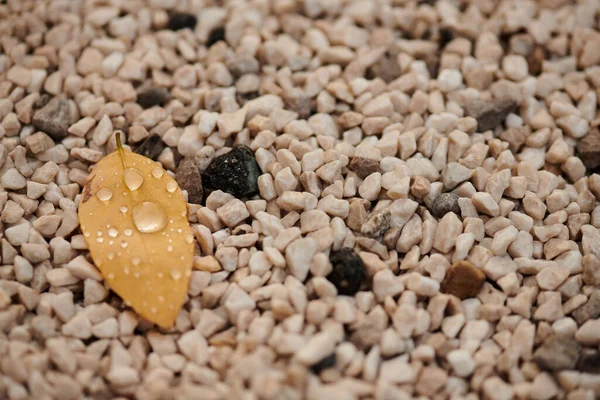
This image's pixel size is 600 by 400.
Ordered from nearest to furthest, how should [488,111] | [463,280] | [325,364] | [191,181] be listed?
[325,364] < [463,280] < [191,181] < [488,111]

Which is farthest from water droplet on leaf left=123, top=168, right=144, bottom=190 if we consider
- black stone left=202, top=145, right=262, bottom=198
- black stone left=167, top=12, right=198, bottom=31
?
black stone left=167, top=12, right=198, bottom=31

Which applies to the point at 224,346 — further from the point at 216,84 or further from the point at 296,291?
the point at 216,84

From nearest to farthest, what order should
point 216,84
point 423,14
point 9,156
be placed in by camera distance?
point 9,156 < point 216,84 < point 423,14

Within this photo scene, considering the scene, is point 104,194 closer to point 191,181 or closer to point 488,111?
point 191,181

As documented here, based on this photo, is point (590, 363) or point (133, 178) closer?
point (590, 363)

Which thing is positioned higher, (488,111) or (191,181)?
(488,111)

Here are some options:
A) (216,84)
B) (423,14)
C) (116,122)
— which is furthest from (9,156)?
(423,14)

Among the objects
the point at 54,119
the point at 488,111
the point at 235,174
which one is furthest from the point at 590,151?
the point at 54,119
